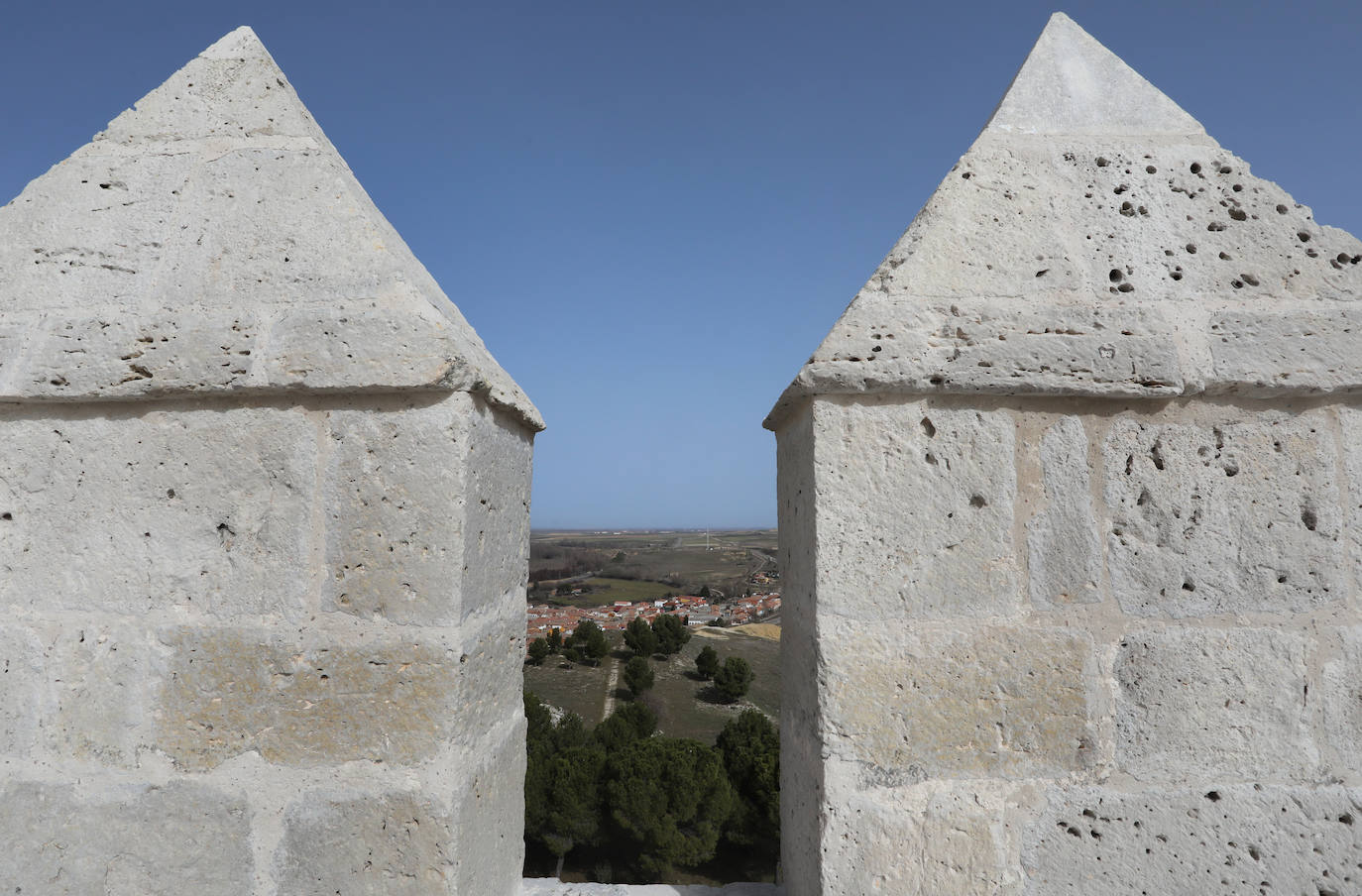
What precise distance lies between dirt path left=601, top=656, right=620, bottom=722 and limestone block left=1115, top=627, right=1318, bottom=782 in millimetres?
19602

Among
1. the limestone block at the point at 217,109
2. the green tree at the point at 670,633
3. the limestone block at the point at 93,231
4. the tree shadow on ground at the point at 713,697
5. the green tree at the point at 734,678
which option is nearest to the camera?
the limestone block at the point at 93,231

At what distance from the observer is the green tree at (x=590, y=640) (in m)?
22.8

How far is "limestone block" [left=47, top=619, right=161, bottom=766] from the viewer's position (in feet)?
5.21

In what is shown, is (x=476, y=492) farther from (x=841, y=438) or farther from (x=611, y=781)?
(x=611, y=781)

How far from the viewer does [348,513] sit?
5.14 feet

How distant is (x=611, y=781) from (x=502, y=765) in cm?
1400

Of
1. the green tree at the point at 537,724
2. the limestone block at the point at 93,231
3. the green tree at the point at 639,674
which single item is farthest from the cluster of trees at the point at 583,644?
the limestone block at the point at 93,231

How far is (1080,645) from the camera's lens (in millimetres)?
1595

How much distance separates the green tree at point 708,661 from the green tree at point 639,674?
5.02 ft

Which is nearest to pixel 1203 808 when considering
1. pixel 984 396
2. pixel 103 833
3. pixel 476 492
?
pixel 984 396

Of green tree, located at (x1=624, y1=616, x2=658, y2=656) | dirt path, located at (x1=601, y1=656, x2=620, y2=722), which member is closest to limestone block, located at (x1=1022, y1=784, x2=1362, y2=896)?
dirt path, located at (x1=601, y1=656, x2=620, y2=722)

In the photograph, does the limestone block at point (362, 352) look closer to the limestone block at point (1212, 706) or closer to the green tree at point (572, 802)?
the limestone block at point (1212, 706)

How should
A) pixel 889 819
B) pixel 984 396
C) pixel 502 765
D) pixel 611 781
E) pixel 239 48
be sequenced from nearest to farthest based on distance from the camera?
pixel 889 819 < pixel 984 396 < pixel 502 765 < pixel 239 48 < pixel 611 781

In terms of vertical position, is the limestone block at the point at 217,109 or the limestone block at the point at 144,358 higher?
the limestone block at the point at 217,109
